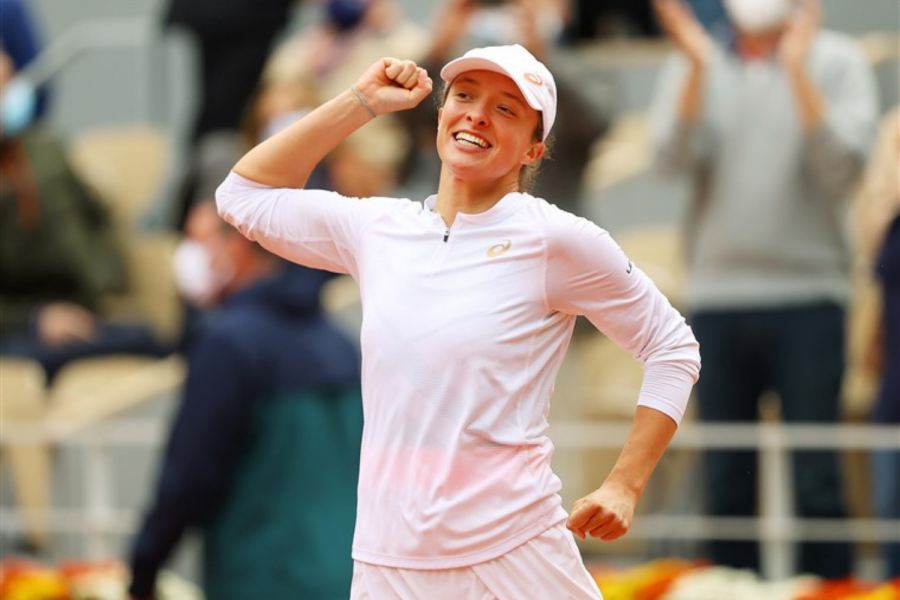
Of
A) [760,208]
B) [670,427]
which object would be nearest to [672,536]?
[760,208]

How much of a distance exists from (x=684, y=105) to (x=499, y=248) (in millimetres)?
3795

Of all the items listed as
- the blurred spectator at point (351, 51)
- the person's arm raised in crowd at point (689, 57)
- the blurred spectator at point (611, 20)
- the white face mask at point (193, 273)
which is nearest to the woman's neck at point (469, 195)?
the person's arm raised in crowd at point (689, 57)

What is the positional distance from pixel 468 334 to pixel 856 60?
4327mm

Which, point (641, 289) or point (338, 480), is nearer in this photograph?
point (641, 289)

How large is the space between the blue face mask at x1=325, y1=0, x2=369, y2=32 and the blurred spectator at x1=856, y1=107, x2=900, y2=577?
371 cm

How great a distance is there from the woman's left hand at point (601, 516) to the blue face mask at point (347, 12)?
267 inches

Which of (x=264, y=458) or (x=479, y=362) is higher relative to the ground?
(x=479, y=362)

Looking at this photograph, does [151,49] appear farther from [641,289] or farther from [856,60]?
[641,289]

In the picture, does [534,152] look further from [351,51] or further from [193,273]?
[351,51]

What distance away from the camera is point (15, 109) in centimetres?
897

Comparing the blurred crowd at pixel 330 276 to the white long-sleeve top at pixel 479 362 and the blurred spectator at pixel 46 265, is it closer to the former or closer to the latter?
the blurred spectator at pixel 46 265

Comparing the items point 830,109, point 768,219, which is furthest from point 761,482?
point 830,109

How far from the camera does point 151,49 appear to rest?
1214 centimetres

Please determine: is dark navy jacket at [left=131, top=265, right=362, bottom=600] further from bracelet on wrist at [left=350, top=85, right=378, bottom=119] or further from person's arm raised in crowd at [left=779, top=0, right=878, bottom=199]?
person's arm raised in crowd at [left=779, top=0, right=878, bottom=199]
